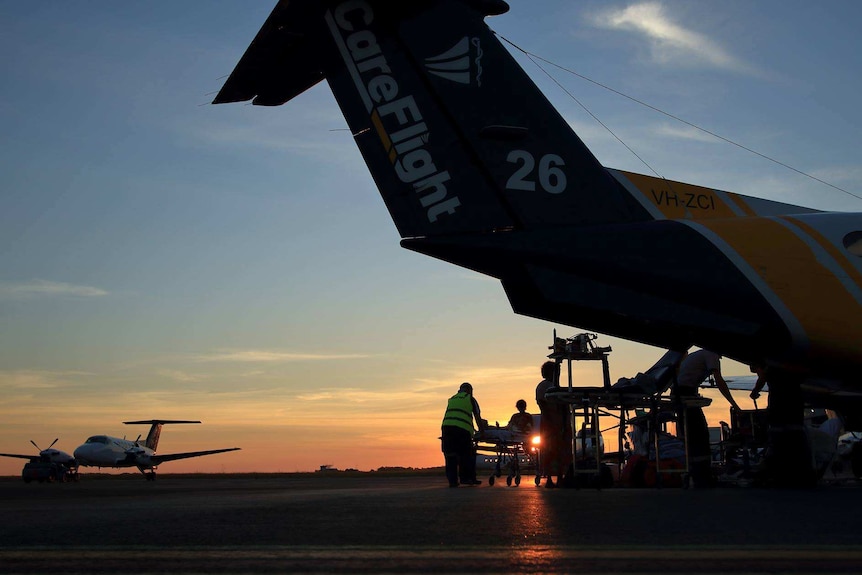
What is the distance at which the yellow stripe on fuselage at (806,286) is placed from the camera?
29.0ft

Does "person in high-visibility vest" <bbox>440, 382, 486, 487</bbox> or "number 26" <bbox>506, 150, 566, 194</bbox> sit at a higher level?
"number 26" <bbox>506, 150, 566, 194</bbox>

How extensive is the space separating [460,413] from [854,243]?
6323 mm

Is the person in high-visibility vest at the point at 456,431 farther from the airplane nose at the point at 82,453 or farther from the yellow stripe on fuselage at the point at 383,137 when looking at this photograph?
the airplane nose at the point at 82,453

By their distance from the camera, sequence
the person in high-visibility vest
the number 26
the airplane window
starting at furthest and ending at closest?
1. the person in high-visibility vest
2. the airplane window
3. the number 26

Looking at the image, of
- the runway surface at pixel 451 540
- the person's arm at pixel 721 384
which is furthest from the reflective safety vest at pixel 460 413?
the runway surface at pixel 451 540

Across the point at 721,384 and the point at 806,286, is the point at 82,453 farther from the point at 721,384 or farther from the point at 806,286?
the point at 806,286

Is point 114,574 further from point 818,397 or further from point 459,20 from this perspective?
point 818,397

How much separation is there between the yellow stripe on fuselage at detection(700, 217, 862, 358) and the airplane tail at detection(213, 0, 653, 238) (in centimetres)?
123

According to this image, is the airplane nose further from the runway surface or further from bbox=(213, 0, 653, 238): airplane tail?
the runway surface

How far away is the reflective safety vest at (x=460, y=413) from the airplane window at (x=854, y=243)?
6.17m

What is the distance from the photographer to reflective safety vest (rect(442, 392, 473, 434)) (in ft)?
43.6

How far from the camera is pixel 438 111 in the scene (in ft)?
29.6

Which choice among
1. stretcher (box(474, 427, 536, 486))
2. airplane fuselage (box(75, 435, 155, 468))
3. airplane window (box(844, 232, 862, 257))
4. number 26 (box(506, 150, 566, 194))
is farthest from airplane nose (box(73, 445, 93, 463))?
airplane window (box(844, 232, 862, 257))

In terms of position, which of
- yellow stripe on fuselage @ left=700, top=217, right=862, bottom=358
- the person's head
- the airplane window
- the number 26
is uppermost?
the number 26
